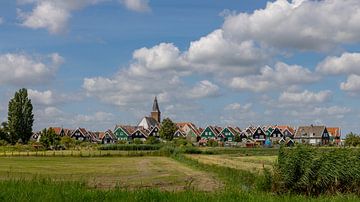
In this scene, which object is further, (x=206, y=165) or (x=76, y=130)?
(x=76, y=130)

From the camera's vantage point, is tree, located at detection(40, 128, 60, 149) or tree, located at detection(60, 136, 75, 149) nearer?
tree, located at detection(40, 128, 60, 149)

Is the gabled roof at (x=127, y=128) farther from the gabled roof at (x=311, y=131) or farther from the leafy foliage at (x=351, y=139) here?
the leafy foliage at (x=351, y=139)

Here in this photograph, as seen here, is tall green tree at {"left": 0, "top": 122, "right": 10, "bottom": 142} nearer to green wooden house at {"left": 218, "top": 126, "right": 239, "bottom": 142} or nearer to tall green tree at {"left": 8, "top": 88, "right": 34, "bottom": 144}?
tall green tree at {"left": 8, "top": 88, "right": 34, "bottom": 144}

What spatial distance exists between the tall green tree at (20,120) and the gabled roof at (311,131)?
8522 cm

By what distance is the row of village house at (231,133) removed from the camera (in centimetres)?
16550

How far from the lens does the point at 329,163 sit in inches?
1050

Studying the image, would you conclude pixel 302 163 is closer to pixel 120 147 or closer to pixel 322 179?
pixel 322 179

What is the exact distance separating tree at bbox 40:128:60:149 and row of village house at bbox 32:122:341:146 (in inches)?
1873

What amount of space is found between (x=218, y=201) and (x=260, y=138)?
160m

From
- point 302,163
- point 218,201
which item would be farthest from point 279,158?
point 218,201

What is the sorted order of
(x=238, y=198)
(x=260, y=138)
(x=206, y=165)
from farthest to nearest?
(x=260, y=138) < (x=206, y=165) < (x=238, y=198)

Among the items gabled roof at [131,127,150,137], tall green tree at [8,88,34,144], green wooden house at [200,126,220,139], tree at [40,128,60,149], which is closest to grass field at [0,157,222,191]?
tree at [40,128,60,149]

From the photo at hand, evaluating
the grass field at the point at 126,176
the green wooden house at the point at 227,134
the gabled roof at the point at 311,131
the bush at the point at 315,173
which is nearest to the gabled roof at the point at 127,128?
the green wooden house at the point at 227,134

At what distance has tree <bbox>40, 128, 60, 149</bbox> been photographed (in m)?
113
